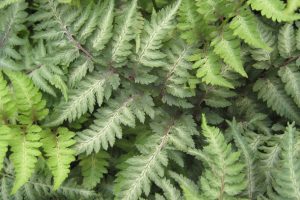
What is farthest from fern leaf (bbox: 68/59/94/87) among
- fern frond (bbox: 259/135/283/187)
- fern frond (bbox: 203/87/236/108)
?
fern frond (bbox: 259/135/283/187)

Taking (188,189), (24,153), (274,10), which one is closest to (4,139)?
(24,153)

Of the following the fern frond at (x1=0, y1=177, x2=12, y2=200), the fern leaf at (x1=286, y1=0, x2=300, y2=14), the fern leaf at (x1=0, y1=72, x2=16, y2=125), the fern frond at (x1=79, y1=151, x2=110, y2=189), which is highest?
the fern leaf at (x1=286, y1=0, x2=300, y2=14)

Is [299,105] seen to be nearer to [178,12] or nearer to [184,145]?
[184,145]

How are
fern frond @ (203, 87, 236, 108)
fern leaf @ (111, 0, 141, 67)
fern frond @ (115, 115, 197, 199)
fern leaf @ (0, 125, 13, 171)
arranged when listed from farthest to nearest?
1. fern frond @ (203, 87, 236, 108)
2. fern leaf @ (111, 0, 141, 67)
3. fern frond @ (115, 115, 197, 199)
4. fern leaf @ (0, 125, 13, 171)

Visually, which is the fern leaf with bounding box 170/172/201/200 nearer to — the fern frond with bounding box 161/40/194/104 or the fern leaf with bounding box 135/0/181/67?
the fern frond with bounding box 161/40/194/104

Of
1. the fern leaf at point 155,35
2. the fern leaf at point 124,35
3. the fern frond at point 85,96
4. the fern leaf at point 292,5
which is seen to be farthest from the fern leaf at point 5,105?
the fern leaf at point 292,5

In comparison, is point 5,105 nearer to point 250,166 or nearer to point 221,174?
point 221,174
